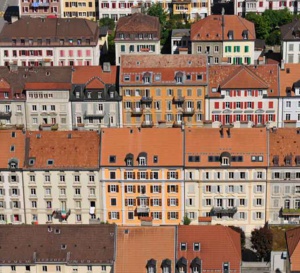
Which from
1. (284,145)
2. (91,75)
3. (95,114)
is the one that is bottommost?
(284,145)

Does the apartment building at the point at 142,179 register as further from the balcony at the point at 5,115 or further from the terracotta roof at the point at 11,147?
the balcony at the point at 5,115

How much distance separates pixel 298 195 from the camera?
513 ft

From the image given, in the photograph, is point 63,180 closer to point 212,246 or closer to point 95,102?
point 212,246

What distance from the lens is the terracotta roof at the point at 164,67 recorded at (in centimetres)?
18762

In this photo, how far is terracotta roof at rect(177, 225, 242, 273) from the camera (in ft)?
438

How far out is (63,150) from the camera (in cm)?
15788

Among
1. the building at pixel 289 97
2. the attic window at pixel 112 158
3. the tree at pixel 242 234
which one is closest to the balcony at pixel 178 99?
the building at pixel 289 97

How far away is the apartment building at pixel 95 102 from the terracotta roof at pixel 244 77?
1837 cm

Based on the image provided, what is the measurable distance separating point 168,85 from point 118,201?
123 feet

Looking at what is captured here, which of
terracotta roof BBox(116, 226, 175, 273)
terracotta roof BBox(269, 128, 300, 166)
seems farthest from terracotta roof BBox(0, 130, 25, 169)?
terracotta roof BBox(269, 128, 300, 166)

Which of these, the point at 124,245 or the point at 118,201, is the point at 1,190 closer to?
the point at 118,201

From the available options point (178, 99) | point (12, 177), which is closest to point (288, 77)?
point (178, 99)

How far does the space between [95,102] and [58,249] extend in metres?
56.9

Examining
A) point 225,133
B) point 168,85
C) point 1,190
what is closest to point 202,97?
point 168,85
